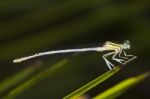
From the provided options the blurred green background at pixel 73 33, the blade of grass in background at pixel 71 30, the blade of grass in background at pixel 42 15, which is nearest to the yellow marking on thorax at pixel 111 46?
the blurred green background at pixel 73 33

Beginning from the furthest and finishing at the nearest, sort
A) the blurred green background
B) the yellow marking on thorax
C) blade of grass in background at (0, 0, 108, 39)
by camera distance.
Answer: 1. blade of grass in background at (0, 0, 108, 39)
2. the blurred green background
3. the yellow marking on thorax

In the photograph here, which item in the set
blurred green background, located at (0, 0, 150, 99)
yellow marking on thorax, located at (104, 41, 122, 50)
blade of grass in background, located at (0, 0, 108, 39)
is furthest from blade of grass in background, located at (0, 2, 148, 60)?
yellow marking on thorax, located at (104, 41, 122, 50)

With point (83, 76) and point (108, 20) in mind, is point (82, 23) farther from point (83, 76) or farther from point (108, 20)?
point (83, 76)

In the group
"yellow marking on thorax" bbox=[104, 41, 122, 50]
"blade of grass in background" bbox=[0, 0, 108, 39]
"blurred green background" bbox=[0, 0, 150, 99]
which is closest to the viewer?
"yellow marking on thorax" bbox=[104, 41, 122, 50]

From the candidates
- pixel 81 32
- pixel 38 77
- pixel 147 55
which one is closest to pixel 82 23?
pixel 81 32

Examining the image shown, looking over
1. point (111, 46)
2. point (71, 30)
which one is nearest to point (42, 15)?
point (71, 30)

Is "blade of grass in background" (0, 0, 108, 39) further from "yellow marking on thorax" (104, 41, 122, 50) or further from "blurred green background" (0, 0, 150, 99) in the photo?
"yellow marking on thorax" (104, 41, 122, 50)

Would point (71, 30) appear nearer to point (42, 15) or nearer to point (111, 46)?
point (42, 15)

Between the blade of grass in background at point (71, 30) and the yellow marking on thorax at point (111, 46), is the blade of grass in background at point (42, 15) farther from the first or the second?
the yellow marking on thorax at point (111, 46)

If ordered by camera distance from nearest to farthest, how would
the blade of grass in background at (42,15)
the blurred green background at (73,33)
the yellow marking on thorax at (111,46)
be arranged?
the yellow marking on thorax at (111,46) < the blurred green background at (73,33) < the blade of grass in background at (42,15)
